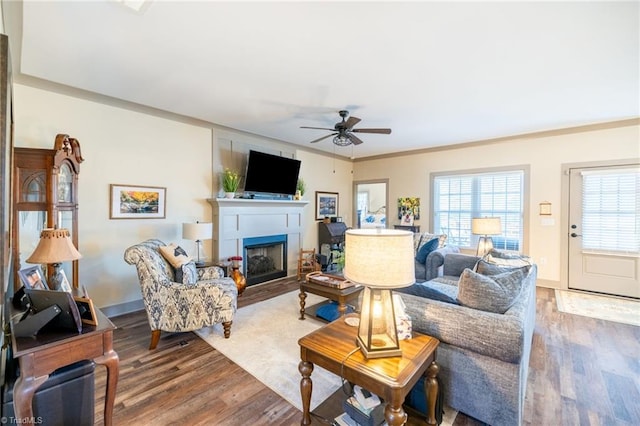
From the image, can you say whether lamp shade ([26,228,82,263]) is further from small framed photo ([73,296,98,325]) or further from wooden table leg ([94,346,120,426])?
wooden table leg ([94,346,120,426])

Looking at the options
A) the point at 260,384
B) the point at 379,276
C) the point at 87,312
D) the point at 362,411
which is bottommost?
the point at 260,384

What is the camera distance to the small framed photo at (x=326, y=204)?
6395mm

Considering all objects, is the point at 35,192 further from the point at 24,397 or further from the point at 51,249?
the point at 24,397

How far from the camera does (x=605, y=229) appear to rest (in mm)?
4367

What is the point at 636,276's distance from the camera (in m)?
4.15

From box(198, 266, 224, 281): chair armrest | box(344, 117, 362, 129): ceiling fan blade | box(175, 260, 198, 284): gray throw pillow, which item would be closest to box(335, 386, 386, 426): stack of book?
box(175, 260, 198, 284): gray throw pillow

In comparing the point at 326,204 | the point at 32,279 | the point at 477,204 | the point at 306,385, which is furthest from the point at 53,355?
the point at 477,204

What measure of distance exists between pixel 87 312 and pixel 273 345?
5.31 feet

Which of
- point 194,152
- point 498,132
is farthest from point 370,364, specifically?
point 498,132

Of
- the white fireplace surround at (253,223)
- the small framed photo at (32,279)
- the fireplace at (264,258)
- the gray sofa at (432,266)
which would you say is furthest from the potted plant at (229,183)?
the gray sofa at (432,266)

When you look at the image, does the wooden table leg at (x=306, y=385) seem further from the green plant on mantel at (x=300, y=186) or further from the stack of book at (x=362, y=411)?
the green plant on mantel at (x=300, y=186)

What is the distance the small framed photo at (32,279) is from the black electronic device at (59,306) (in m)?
0.12

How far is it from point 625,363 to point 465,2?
129 inches

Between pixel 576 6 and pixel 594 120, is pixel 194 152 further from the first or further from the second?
pixel 594 120
